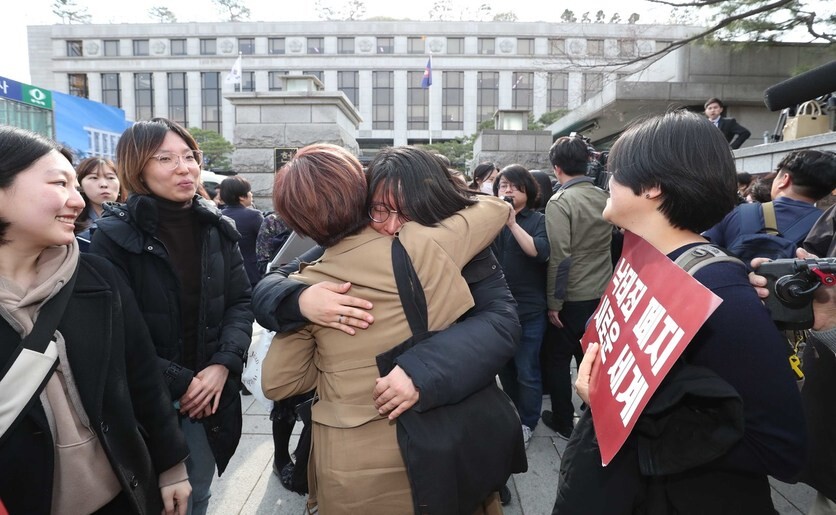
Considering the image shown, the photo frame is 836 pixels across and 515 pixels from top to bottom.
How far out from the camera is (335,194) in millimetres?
1420

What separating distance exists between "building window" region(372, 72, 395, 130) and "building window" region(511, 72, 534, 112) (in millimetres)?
11941

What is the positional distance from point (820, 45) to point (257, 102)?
11.4 meters

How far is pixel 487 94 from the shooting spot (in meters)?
48.0

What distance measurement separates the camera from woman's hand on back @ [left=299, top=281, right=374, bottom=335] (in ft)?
4.39

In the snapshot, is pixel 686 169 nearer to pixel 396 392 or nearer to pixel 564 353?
pixel 396 392

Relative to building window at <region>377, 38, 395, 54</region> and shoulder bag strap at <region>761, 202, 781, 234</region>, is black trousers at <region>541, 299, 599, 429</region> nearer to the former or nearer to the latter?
shoulder bag strap at <region>761, 202, 781, 234</region>

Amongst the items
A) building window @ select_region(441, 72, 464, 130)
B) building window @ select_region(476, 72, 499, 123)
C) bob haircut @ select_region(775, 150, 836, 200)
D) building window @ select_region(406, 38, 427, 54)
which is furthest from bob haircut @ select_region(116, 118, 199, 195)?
building window @ select_region(406, 38, 427, 54)

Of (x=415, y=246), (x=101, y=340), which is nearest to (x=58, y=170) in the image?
(x=101, y=340)

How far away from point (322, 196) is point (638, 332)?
0.92 metres

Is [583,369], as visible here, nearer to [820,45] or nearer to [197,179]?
[197,179]

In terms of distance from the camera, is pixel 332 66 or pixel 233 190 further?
pixel 332 66

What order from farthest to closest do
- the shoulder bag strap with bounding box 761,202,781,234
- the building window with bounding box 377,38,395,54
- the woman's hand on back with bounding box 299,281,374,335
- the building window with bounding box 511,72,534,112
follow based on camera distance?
the building window with bounding box 511,72,534,112
the building window with bounding box 377,38,395,54
the shoulder bag strap with bounding box 761,202,781,234
the woman's hand on back with bounding box 299,281,374,335

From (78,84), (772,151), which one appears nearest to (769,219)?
(772,151)

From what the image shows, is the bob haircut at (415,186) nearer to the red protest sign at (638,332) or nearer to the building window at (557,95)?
the red protest sign at (638,332)
